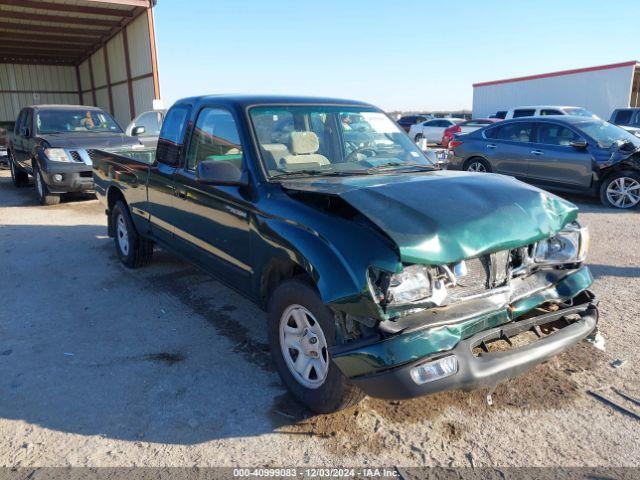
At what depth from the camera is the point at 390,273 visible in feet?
7.86

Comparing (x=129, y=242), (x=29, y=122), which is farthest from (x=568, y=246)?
(x=29, y=122)

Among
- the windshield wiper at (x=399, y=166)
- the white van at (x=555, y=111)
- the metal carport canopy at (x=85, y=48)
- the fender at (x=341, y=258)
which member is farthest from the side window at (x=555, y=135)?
the metal carport canopy at (x=85, y=48)

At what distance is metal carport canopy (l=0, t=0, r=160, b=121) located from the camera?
18.2 metres

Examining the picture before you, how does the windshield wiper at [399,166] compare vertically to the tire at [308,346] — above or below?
above

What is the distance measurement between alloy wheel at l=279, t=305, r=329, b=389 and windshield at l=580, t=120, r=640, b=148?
792 cm

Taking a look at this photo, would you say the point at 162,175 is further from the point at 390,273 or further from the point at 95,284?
the point at 390,273

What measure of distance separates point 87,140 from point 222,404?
8.05m

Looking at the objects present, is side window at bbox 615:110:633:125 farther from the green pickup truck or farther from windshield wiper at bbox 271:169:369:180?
windshield wiper at bbox 271:169:369:180

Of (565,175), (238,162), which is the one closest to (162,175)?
(238,162)

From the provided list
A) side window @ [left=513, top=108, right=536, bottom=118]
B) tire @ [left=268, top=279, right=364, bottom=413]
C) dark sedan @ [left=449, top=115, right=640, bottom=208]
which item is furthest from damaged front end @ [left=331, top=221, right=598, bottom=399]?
side window @ [left=513, top=108, right=536, bottom=118]

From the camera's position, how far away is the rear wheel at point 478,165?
34.6 feet

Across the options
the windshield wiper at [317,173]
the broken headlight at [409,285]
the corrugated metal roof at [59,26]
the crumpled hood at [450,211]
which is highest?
the corrugated metal roof at [59,26]

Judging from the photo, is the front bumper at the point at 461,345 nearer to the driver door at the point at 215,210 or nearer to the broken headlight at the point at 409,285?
the broken headlight at the point at 409,285

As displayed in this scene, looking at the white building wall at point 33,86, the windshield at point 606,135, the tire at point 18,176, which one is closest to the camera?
the windshield at point 606,135
